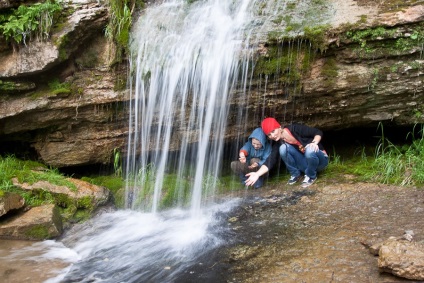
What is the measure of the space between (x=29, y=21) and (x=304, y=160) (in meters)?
4.95

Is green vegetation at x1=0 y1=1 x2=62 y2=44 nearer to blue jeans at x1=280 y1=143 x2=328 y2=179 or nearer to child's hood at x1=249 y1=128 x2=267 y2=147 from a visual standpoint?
child's hood at x1=249 y1=128 x2=267 y2=147

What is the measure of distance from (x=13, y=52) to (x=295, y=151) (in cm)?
487

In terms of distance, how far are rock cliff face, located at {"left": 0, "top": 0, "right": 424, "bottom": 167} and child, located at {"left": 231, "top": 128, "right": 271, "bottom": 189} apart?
0.46 m

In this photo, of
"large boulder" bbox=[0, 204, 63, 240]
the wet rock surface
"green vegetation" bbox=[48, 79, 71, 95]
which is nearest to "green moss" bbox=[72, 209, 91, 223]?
"large boulder" bbox=[0, 204, 63, 240]

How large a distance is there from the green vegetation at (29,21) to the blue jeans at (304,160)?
14.2 ft

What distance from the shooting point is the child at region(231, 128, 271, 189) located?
6.75 metres

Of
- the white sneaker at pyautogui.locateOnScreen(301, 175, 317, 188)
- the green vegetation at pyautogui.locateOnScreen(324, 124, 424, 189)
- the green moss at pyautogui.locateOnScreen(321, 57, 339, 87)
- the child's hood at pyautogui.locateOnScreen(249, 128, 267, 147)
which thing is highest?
the green moss at pyautogui.locateOnScreen(321, 57, 339, 87)

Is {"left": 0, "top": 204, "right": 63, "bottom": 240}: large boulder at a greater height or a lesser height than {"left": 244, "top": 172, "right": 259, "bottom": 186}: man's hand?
lesser

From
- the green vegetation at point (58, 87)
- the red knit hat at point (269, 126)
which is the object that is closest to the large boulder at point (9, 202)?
the green vegetation at point (58, 87)

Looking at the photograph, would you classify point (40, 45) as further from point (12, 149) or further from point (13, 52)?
point (12, 149)

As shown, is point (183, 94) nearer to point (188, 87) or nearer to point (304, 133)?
point (188, 87)

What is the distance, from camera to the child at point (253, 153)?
675 cm

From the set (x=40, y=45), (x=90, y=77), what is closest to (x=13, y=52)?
(x=40, y=45)

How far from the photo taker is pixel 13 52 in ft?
22.7
